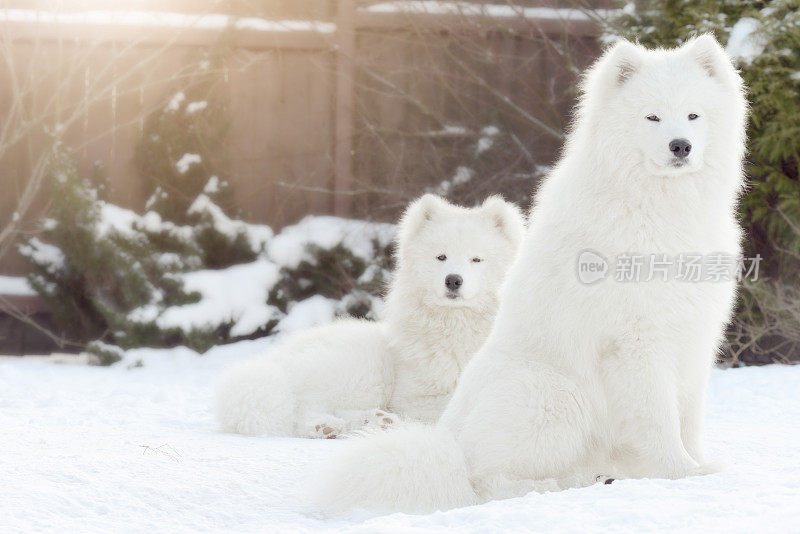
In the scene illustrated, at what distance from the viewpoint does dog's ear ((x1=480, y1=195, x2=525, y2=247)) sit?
5.04m

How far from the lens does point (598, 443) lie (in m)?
3.45

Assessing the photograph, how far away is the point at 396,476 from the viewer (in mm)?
3189

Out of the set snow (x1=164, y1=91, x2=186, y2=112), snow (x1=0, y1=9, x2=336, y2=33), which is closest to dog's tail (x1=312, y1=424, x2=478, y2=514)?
snow (x1=164, y1=91, x2=186, y2=112)

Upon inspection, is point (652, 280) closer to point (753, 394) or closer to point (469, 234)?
point (469, 234)

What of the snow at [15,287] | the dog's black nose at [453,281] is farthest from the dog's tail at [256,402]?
the snow at [15,287]

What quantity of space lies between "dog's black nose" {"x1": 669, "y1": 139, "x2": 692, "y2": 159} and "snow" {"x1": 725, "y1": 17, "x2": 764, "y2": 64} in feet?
11.1

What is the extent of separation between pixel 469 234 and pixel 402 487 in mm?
2032

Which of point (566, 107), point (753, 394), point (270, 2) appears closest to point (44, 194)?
point (270, 2)

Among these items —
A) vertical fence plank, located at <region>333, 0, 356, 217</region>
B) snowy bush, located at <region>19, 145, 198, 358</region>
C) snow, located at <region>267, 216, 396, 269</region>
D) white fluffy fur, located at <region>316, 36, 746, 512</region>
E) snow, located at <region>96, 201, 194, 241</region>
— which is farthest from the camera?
vertical fence plank, located at <region>333, 0, 356, 217</region>

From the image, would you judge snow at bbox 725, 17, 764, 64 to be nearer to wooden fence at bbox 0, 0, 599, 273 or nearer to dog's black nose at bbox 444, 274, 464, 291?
wooden fence at bbox 0, 0, 599, 273

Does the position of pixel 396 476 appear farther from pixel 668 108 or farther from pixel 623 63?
pixel 623 63

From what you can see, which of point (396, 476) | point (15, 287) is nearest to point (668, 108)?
point (396, 476)

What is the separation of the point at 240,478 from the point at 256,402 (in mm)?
1066

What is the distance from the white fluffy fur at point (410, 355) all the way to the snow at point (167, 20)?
3803mm
